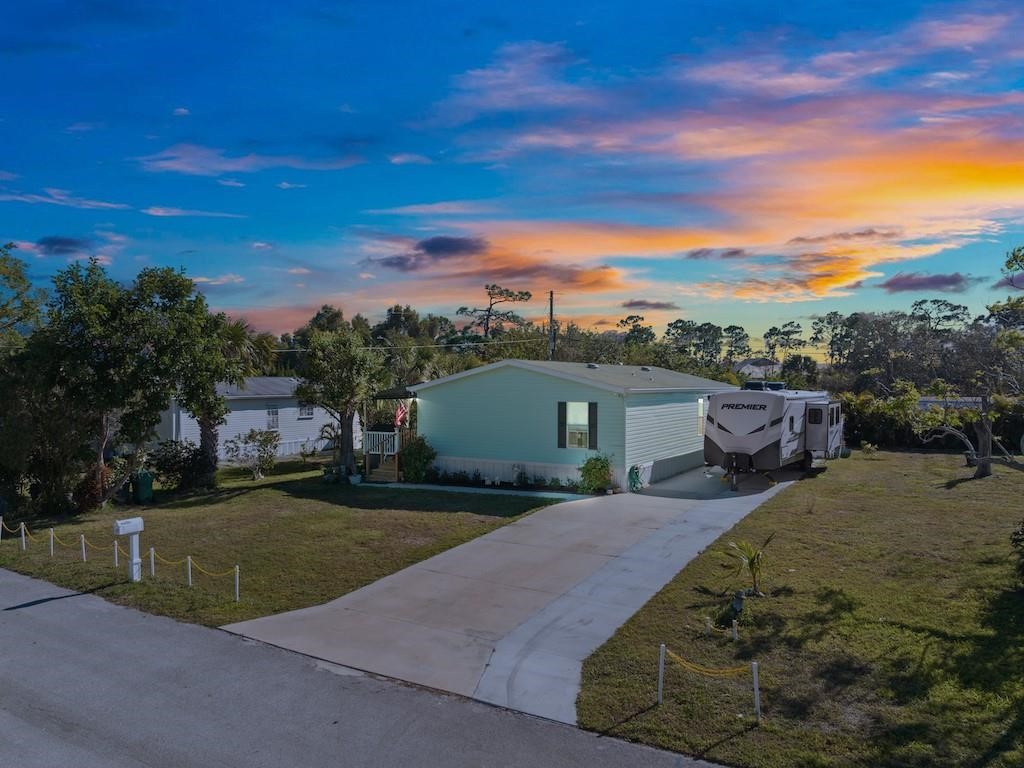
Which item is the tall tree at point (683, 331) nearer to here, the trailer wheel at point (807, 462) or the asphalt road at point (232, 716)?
the trailer wheel at point (807, 462)

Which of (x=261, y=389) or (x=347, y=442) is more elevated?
(x=261, y=389)

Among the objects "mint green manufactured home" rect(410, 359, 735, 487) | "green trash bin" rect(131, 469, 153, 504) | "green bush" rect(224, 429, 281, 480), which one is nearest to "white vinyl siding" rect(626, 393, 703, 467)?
"mint green manufactured home" rect(410, 359, 735, 487)

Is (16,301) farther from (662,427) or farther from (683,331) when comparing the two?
(683,331)

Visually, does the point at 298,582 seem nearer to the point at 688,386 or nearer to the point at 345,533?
the point at 345,533

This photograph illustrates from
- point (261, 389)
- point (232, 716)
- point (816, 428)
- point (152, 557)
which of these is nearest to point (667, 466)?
point (816, 428)

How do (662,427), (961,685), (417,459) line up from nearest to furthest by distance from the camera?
(961,685) < (662,427) < (417,459)

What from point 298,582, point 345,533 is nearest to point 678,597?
point 298,582
